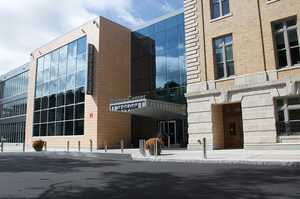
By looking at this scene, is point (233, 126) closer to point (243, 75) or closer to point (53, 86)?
point (243, 75)

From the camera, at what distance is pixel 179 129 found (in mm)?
23328

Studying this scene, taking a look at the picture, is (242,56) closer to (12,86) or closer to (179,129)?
(179,129)

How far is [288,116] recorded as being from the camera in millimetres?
14461

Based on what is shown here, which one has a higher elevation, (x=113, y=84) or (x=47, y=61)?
(x=47, y=61)

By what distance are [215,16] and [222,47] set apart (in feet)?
8.11

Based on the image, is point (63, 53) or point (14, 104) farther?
point (14, 104)

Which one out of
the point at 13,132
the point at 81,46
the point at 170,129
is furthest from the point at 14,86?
the point at 170,129

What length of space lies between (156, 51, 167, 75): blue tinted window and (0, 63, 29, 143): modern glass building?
23408 mm

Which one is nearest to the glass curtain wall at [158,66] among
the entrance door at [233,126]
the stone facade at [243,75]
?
the stone facade at [243,75]

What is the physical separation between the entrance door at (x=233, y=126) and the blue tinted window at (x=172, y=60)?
743cm

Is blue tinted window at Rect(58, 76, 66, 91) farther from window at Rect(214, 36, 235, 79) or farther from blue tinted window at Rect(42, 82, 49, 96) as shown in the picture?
window at Rect(214, 36, 235, 79)

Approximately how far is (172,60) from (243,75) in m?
9.47

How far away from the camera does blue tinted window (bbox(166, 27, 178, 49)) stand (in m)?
24.5

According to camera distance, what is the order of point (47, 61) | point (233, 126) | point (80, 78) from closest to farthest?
point (233, 126)
point (80, 78)
point (47, 61)
